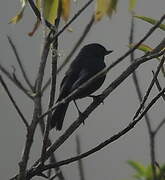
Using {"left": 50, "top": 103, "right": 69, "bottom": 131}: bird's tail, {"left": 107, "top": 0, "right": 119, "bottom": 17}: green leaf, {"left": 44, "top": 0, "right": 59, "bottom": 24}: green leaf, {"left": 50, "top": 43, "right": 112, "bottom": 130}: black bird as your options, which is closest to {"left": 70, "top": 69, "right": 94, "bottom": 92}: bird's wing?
{"left": 50, "top": 43, "right": 112, "bottom": 130}: black bird

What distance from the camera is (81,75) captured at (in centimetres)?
273

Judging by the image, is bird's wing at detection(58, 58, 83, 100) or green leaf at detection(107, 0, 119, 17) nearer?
green leaf at detection(107, 0, 119, 17)

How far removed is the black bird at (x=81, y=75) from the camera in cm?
250

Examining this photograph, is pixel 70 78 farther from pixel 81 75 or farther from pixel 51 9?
pixel 51 9

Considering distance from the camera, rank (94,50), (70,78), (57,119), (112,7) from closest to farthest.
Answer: (112,7)
(57,119)
(70,78)
(94,50)

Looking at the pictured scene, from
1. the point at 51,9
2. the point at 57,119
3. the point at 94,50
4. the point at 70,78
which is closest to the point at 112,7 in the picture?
the point at 51,9

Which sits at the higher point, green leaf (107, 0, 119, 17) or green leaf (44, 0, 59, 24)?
green leaf (44, 0, 59, 24)

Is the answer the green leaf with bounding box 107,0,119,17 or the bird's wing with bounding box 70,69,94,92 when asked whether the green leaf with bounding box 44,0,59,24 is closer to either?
the green leaf with bounding box 107,0,119,17

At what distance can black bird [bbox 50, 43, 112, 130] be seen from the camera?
8.20 feet

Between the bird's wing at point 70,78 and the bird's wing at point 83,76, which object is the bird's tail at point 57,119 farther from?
the bird's wing at point 83,76

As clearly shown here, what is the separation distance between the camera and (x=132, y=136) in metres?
4.29

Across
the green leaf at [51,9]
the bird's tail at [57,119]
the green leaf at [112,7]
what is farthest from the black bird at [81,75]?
the green leaf at [112,7]

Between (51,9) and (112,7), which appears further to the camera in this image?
(51,9)

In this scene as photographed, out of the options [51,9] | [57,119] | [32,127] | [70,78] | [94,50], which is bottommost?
[32,127]
